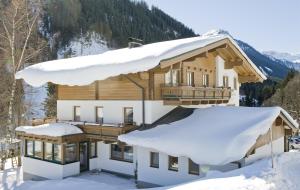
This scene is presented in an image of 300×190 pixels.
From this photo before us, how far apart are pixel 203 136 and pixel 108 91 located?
6787 millimetres

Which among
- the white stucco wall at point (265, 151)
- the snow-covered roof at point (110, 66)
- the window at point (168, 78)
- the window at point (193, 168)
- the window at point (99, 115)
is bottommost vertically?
the window at point (193, 168)

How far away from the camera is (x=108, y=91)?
20.2 meters

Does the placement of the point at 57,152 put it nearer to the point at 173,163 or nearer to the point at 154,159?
the point at 154,159

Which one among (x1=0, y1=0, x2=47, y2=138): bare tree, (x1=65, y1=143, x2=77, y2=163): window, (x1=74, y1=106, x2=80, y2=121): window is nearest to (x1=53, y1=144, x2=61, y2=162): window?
(x1=65, y1=143, x2=77, y2=163): window

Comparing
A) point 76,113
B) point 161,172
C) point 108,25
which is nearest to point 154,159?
point 161,172

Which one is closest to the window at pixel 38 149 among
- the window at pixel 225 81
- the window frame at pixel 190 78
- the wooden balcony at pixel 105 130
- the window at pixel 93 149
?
the wooden balcony at pixel 105 130

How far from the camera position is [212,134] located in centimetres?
1566

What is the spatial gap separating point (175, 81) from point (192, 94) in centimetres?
140

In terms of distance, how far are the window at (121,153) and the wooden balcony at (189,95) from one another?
3495 mm

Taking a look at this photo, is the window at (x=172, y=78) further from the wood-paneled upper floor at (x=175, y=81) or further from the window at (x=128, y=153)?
the window at (x=128, y=153)

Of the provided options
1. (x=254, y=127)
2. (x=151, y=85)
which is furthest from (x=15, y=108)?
(x=254, y=127)

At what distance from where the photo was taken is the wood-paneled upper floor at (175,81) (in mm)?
18438

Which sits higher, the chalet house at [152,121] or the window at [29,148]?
the chalet house at [152,121]

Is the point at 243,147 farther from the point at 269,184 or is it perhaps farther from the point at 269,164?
the point at 269,184
